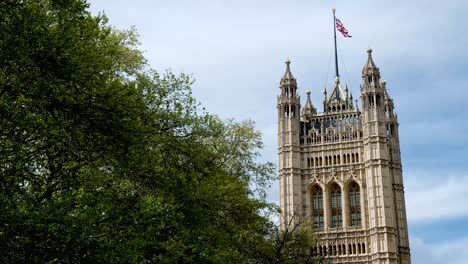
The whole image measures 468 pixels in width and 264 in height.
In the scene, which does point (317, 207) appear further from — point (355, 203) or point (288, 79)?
point (288, 79)

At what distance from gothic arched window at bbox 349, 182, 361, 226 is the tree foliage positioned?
5171cm

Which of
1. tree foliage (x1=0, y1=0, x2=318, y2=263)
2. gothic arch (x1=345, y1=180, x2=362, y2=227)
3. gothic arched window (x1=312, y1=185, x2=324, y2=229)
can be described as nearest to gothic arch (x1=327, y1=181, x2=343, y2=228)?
gothic arch (x1=345, y1=180, x2=362, y2=227)

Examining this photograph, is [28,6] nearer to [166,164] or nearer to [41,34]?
[41,34]

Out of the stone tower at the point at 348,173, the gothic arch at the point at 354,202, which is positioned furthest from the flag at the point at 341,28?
the gothic arch at the point at 354,202

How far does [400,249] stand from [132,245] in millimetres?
59372

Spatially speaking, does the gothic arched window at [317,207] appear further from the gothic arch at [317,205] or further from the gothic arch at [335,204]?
the gothic arch at [335,204]

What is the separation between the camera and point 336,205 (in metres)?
71.7

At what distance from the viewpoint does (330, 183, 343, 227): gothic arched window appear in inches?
2785

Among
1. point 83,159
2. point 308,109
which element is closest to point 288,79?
point 308,109

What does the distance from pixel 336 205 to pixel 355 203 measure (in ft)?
6.42

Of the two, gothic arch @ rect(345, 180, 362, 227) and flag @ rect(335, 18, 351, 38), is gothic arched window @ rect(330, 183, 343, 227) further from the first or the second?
flag @ rect(335, 18, 351, 38)

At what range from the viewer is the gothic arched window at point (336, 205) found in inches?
2785

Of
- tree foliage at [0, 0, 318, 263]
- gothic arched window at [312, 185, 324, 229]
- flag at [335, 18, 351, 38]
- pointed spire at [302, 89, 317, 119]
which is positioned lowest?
tree foliage at [0, 0, 318, 263]

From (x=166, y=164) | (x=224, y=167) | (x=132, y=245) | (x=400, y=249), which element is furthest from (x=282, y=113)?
(x=132, y=245)
